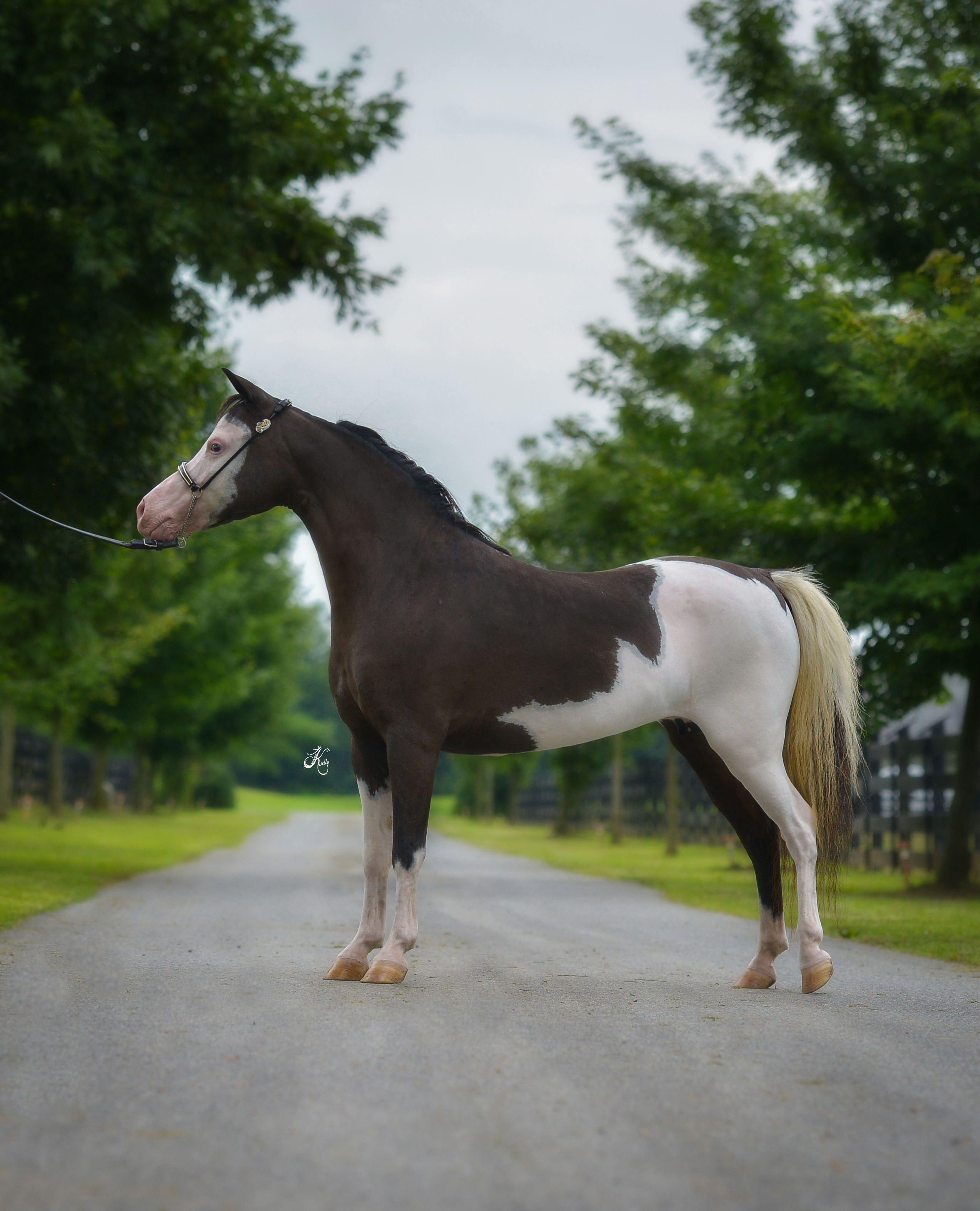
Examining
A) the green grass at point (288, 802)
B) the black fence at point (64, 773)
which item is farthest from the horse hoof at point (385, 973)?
the green grass at point (288, 802)

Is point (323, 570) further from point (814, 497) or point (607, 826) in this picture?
point (607, 826)

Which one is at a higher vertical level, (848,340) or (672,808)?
(848,340)

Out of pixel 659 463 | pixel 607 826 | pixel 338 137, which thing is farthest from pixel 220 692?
pixel 338 137

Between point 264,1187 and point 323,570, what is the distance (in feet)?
12.1

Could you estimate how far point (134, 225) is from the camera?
11.7 m

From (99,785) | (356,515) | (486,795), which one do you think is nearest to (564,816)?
(486,795)

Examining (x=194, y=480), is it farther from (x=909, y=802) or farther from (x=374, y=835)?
(x=909, y=802)

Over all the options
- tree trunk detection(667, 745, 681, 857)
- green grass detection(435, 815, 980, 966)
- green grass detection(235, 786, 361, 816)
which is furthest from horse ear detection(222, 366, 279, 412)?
green grass detection(235, 786, 361, 816)

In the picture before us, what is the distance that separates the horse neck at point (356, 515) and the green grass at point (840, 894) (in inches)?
137

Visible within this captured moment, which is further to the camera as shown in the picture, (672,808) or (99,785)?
(99,785)

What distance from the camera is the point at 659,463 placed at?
19.4 m

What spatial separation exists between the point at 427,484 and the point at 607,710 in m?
1.45

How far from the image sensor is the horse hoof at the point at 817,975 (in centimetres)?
547

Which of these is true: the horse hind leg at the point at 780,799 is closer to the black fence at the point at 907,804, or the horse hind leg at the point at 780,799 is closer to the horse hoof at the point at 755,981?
the horse hoof at the point at 755,981
